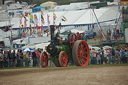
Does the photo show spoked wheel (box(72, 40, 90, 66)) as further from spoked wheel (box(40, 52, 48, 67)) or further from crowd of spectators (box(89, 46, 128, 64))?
crowd of spectators (box(89, 46, 128, 64))

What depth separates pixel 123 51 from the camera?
21625 millimetres

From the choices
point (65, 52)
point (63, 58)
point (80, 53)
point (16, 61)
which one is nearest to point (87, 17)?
point (16, 61)

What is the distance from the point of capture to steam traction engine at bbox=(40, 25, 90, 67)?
51.2 ft

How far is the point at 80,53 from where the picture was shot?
16109 mm

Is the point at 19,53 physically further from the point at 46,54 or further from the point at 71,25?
the point at 71,25

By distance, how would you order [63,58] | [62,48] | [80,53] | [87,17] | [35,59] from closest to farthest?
[63,58] → [62,48] → [80,53] → [35,59] → [87,17]

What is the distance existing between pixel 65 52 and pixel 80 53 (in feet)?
2.65

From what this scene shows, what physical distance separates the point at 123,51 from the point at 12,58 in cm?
764

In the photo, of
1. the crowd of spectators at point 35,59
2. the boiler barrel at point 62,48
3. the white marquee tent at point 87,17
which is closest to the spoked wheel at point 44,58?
the boiler barrel at point 62,48

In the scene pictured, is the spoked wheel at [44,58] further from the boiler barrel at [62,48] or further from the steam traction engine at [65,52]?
the boiler barrel at [62,48]

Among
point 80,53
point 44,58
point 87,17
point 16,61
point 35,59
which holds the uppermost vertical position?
point 87,17

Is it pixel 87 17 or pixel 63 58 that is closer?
pixel 63 58

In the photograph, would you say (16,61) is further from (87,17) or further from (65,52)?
(87,17)

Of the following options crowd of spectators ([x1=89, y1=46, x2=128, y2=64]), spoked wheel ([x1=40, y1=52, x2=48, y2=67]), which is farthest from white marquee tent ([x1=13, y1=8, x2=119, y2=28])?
spoked wheel ([x1=40, y1=52, x2=48, y2=67])
